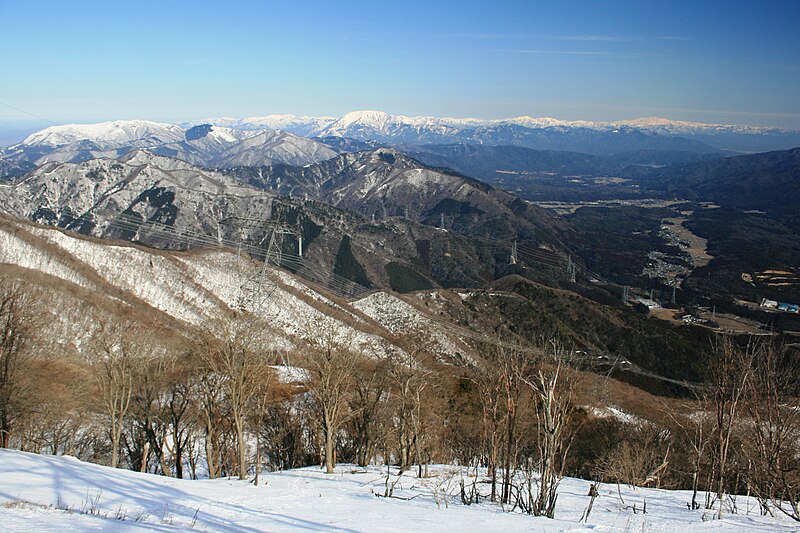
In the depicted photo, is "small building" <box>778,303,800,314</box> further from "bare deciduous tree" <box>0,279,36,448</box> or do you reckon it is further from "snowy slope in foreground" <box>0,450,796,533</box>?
"bare deciduous tree" <box>0,279,36,448</box>

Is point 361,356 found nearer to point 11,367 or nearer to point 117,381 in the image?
point 117,381

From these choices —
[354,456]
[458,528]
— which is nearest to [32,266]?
[354,456]

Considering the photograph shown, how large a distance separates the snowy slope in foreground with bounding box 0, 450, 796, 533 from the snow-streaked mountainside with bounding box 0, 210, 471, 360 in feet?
119

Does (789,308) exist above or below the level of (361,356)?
below

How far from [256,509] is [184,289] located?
58.7 metres

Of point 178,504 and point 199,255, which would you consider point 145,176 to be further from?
point 178,504

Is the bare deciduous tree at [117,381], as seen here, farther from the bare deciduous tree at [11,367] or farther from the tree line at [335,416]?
the bare deciduous tree at [11,367]

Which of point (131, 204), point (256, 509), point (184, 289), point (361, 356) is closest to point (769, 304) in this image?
point (361, 356)

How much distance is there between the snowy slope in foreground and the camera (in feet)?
37.8

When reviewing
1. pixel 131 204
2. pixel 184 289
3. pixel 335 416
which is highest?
pixel 131 204

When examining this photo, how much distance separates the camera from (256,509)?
1480 cm

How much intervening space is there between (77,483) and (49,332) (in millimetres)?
40790

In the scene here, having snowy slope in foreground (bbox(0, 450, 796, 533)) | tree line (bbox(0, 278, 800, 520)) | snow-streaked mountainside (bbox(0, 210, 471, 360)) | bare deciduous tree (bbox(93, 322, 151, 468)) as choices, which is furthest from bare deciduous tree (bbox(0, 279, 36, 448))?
snow-streaked mountainside (bbox(0, 210, 471, 360))

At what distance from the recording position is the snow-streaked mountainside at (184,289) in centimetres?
5944
